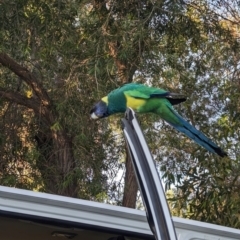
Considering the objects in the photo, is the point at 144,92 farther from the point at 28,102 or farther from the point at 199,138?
the point at 28,102

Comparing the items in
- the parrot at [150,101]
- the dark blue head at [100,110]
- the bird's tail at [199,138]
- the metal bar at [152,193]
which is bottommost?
the metal bar at [152,193]

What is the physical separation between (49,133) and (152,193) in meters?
4.69

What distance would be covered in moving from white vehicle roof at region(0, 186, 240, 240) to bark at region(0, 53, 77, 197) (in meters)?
3.68

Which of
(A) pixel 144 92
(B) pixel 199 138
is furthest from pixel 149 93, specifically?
(B) pixel 199 138

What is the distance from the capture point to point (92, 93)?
17.6 feet

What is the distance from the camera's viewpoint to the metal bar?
1671mm

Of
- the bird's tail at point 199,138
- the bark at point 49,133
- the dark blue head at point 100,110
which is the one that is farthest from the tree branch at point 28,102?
the bird's tail at point 199,138

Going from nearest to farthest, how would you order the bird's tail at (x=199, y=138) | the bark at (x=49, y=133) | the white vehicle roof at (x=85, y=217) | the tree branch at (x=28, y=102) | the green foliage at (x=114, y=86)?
1. the white vehicle roof at (x=85, y=217)
2. the bird's tail at (x=199, y=138)
3. the green foliage at (x=114, y=86)
4. the bark at (x=49, y=133)
5. the tree branch at (x=28, y=102)

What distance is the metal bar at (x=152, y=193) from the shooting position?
1671 mm

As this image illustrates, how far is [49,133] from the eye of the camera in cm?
632

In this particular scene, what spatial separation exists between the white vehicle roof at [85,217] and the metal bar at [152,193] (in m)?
0.21

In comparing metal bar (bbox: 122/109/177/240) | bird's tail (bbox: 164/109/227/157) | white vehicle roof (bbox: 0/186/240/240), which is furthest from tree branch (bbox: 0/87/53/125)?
metal bar (bbox: 122/109/177/240)

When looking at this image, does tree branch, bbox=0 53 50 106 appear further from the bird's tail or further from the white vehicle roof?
the white vehicle roof

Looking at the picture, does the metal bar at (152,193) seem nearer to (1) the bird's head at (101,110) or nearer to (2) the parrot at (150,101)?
(2) the parrot at (150,101)
